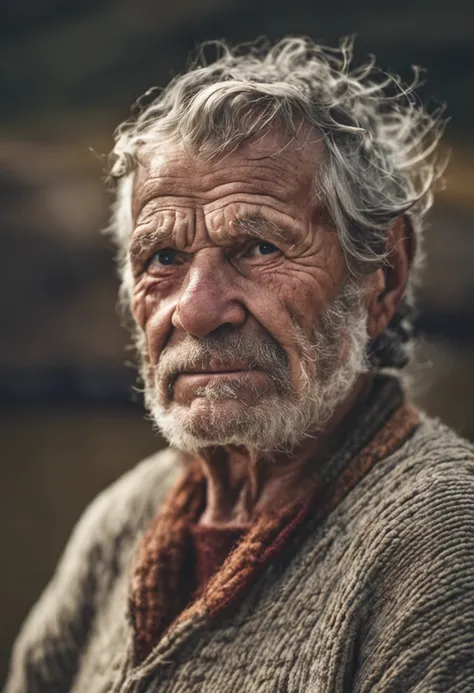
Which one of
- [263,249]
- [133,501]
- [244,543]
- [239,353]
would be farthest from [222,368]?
[133,501]

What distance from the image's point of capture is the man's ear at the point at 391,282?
2.00 metres

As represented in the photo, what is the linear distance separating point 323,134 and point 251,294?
44cm

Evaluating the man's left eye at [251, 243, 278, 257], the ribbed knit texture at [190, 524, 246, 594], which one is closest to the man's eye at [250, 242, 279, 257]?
the man's left eye at [251, 243, 278, 257]

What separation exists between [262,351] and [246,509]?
48 centimetres

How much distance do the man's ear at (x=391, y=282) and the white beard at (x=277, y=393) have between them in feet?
0.23

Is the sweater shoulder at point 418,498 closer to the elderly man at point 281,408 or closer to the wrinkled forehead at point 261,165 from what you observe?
the elderly man at point 281,408

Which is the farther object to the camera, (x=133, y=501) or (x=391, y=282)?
(x=133, y=501)

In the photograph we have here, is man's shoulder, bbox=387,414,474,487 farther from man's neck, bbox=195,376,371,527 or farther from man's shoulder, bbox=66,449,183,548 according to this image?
man's shoulder, bbox=66,449,183,548

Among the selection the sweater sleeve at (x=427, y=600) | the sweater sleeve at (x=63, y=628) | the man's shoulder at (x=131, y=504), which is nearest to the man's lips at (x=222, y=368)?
the sweater sleeve at (x=427, y=600)

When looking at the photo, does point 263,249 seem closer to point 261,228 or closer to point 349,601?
point 261,228

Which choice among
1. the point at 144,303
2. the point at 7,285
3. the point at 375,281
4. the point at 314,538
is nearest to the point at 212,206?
the point at 144,303

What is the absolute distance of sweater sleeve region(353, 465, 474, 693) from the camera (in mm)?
1426

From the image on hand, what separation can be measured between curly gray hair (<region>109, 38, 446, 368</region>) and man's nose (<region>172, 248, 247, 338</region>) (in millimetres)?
258

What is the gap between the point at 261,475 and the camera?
6.62 ft
